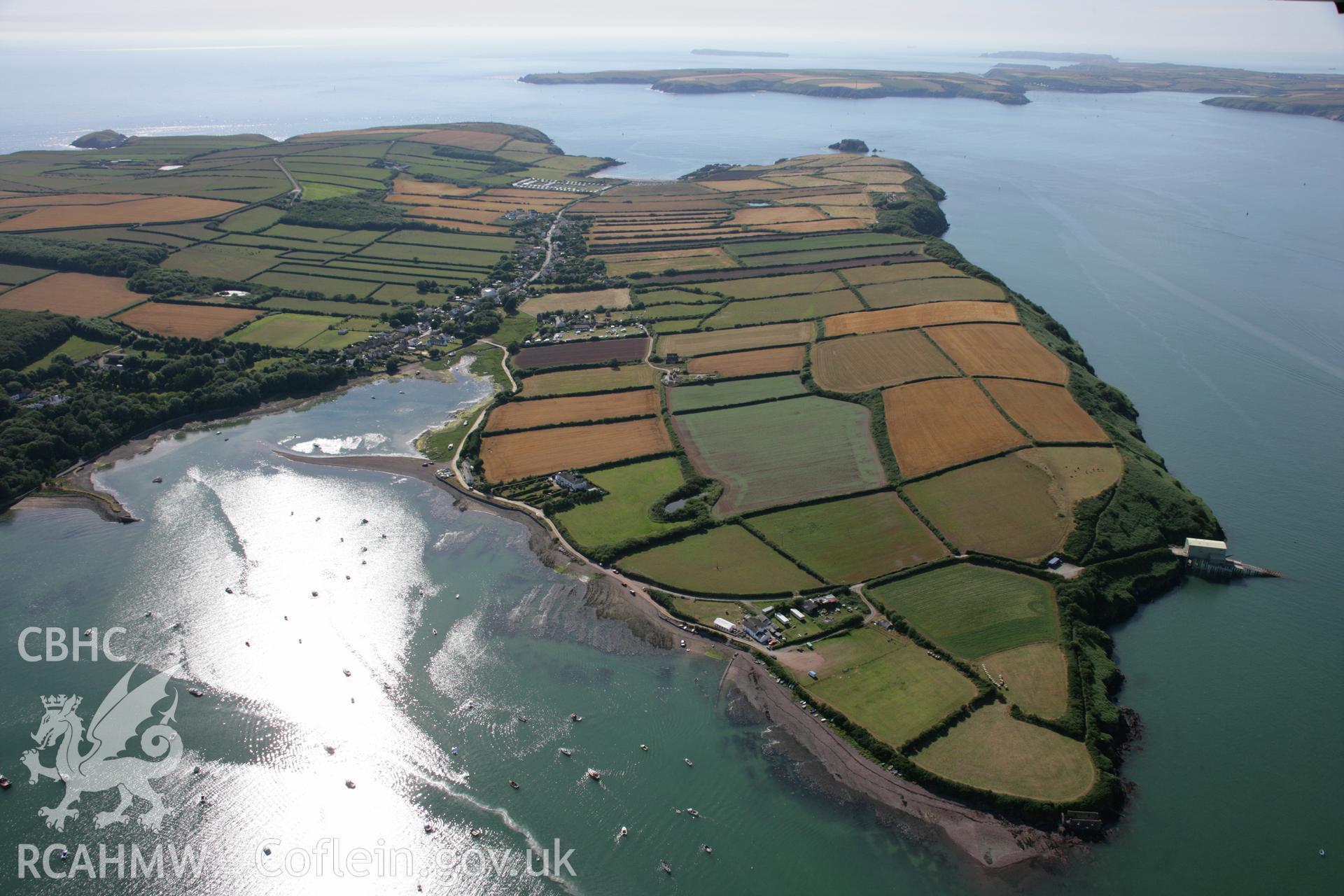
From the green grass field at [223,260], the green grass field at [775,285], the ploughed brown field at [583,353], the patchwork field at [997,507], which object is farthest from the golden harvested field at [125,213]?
the patchwork field at [997,507]

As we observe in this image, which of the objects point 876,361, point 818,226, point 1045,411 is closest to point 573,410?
point 876,361

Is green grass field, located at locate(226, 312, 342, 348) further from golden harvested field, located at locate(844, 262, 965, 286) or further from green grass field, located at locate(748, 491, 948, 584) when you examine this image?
golden harvested field, located at locate(844, 262, 965, 286)

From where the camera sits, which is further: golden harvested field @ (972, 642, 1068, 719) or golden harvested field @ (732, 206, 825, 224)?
golden harvested field @ (732, 206, 825, 224)

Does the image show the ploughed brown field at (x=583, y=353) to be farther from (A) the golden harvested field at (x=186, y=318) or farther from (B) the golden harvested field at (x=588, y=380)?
(A) the golden harvested field at (x=186, y=318)

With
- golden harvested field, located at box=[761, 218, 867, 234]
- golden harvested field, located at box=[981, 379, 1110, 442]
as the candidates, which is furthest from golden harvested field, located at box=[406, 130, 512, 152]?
golden harvested field, located at box=[981, 379, 1110, 442]

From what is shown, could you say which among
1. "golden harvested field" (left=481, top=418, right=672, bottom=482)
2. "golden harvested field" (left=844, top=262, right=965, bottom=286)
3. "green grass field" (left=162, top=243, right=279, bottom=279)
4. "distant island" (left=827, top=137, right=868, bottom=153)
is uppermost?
"distant island" (left=827, top=137, right=868, bottom=153)

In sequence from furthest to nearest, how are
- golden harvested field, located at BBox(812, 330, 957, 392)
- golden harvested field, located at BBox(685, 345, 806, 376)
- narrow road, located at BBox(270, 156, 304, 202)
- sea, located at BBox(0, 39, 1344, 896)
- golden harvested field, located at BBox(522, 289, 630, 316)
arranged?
narrow road, located at BBox(270, 156, 304, 202) → golden harvested field, located at BBox(522, 289, 630, 316) → golden harvested field, located at BBox(685, 345, 806, 376) → golden harvested field, located at BBox(812, 330, 957, 392) → sea, located at BBox(0, 39, 1344, 896)

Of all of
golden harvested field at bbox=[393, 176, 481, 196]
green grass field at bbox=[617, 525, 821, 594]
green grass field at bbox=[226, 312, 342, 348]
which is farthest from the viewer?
golden harvested field at bbox=[393, 176, 481, 196]
